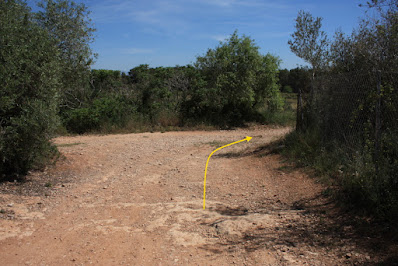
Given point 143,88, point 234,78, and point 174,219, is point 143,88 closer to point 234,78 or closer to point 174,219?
point 234,78

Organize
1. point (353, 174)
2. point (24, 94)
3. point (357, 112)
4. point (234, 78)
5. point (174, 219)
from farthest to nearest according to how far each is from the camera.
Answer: point (234, 78) → point (24, 94) → point (357, 112) → point (353, 174) → point (174, 219)

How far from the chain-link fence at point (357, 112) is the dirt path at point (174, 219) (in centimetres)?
119

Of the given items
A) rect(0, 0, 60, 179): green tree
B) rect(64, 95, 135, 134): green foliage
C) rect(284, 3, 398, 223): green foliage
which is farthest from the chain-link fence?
rect(64, 95, 135, 134): green foliage

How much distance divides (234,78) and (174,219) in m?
13.1

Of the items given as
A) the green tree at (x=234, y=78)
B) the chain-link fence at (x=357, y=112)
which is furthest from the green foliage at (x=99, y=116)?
the chain-link fence at (x=357, y=112)

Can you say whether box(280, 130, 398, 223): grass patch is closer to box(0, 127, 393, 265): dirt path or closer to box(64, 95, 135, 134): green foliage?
box(0, 127, 393, 265): dirt path

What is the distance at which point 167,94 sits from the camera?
18.3 metres

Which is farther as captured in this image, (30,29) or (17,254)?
(30,29)

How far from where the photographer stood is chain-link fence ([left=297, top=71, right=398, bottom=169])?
524cm

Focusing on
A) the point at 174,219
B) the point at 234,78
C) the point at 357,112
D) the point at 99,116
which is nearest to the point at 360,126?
the point at 357,112

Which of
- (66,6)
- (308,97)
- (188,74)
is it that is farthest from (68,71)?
(308,97)

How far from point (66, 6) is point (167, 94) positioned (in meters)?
6.85

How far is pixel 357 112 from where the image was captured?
626 centimetres

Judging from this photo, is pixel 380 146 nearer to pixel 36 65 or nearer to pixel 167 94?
pixel 36 65
